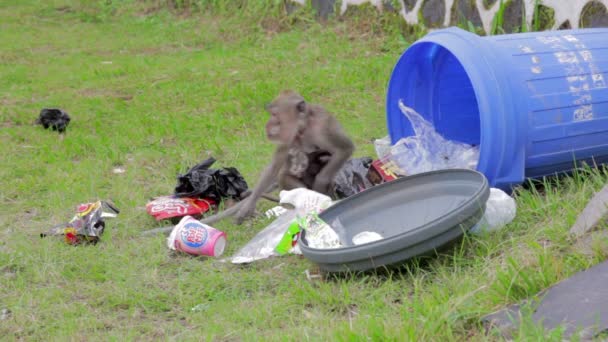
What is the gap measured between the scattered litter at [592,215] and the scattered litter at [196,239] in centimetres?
185

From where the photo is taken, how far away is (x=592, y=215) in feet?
11.4

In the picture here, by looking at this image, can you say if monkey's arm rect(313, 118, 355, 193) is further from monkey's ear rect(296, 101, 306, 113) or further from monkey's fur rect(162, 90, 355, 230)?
monkey's ear rect(296, 101, 306, 113)

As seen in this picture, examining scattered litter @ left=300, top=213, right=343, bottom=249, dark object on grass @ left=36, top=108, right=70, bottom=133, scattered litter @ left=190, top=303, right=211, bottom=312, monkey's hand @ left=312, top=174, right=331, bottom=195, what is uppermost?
scattered litter @ left=300, top=213, right=343, bottom=249

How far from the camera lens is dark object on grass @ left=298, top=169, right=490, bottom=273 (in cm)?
357

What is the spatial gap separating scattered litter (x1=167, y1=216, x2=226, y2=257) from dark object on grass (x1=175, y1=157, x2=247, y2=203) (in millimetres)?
745

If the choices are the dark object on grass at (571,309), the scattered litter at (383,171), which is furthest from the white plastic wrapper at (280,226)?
the dark object on grass at (571,309)

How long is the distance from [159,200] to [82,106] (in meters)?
3.20

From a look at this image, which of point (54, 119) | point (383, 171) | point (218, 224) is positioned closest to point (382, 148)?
point (383, 171)

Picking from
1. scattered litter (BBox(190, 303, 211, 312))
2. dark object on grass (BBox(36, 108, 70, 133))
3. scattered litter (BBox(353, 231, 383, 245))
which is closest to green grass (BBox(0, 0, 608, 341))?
scattered litter (BBox(190, 303, 211, 312))

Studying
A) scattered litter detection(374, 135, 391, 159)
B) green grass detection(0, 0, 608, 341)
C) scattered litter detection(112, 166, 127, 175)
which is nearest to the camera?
green grass detection(0, 0, 608, 341)

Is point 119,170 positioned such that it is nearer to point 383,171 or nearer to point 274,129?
point 274,129

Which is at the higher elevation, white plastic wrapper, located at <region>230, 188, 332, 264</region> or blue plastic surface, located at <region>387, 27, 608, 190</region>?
blue plastic surface, located at <region>387, 27, 608, 190</region>

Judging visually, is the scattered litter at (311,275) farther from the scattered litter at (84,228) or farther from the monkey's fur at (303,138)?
the scattered litter at (84,228)

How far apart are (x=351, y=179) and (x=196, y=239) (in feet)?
4.22
